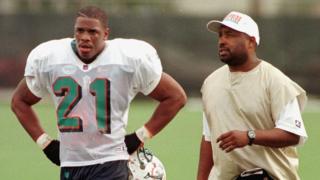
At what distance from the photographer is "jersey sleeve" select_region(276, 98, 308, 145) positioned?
5.72 meters

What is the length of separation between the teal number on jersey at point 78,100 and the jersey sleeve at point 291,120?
3.33 ft

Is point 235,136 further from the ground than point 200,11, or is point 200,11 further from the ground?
point 235,136

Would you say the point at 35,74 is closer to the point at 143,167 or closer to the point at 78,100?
the point at 78,100

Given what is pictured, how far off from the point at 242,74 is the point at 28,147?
7356 millimetres

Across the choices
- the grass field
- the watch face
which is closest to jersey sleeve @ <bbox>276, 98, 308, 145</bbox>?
the watch face

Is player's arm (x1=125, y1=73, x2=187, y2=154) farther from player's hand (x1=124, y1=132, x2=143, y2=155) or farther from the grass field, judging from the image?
the grass field

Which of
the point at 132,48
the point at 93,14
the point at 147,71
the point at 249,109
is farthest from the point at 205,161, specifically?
the point at 93,14

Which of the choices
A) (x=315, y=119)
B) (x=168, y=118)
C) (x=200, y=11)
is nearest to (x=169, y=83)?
(x=168, y=118)

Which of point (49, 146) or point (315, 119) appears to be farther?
point (315, 119)

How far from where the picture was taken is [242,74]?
5.97m

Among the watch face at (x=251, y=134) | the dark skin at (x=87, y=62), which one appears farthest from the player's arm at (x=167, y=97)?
the watch face at (x=251, y=134)

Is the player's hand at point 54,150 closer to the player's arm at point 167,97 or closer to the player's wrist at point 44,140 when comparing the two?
the player's wrist at point 44,140

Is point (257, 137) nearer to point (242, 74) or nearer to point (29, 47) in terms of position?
point (242, 74)

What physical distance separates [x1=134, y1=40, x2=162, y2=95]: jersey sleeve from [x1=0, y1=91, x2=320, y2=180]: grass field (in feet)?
14.5
